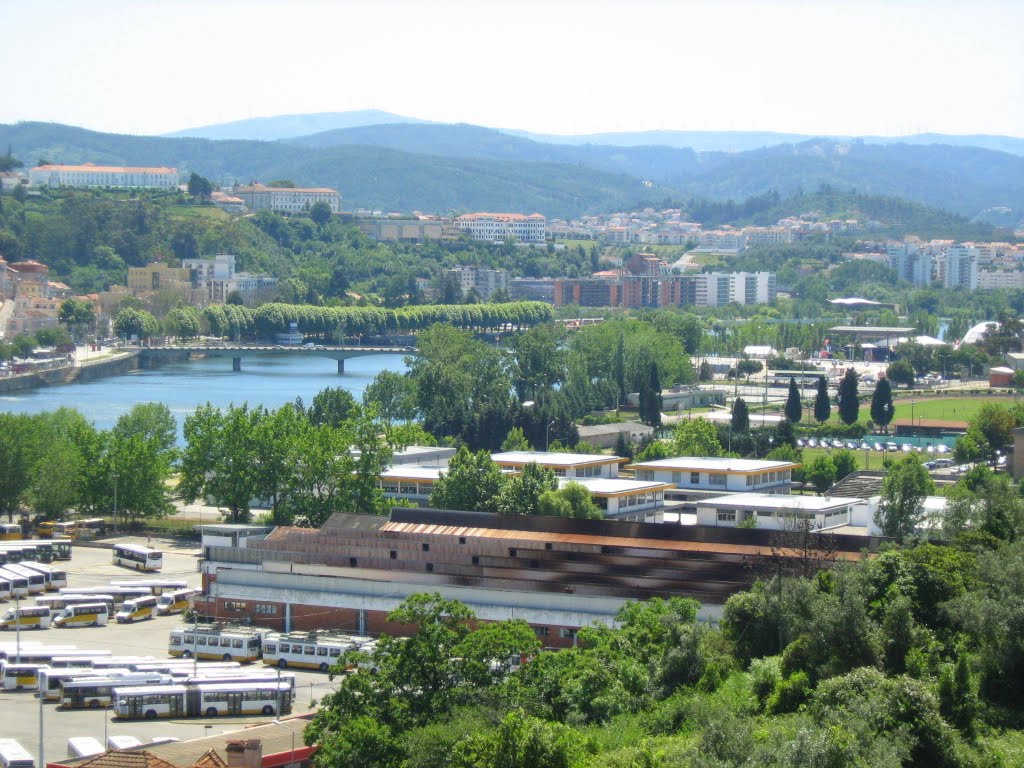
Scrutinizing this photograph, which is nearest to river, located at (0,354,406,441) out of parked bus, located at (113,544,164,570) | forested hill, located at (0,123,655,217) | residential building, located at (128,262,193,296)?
residential building, located at (128,262,193,296)

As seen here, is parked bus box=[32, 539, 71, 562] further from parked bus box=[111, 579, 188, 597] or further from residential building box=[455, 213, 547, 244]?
residential building box=[455, 213, 547, 244]

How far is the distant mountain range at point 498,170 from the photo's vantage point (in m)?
130

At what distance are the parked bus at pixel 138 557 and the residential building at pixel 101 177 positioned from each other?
2540 inches

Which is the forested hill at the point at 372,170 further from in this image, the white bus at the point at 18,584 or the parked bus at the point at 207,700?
the parked bus at the point at 207,700

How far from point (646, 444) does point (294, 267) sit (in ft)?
→ 135

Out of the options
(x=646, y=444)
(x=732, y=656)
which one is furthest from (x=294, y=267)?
(x=732, y=656)

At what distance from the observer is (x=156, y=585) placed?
1500cm

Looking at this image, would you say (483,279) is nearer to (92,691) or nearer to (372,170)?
(92,691)

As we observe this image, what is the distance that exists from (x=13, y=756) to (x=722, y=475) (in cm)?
1034

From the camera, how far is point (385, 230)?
78750 millimetres

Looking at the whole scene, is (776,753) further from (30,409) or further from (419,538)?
(30,409)

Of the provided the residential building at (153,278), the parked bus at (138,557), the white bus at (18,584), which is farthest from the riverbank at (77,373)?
the white bus at (18,584)

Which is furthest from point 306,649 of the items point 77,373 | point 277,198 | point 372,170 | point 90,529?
point 372,170

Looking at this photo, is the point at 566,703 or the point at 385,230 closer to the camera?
the point at 566,703
